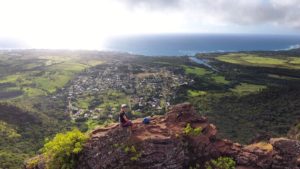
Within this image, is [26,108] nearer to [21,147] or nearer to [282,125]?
[21,147]

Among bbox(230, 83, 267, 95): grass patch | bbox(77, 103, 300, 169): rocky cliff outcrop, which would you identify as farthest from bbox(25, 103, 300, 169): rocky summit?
bbox(230, 83, 267, 95): grass patch

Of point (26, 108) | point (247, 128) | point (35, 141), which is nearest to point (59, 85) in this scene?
point (26, 108)

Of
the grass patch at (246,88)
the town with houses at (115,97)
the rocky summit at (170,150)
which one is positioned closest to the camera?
the rocky summit at (170,150)

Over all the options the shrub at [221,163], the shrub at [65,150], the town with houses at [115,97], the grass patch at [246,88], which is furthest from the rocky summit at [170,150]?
the grass patch at [246,88]

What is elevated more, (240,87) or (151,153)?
(151,153)

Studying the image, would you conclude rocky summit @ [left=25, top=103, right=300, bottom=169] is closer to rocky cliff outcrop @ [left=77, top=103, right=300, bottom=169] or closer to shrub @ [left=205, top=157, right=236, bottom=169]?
rocky cliff outcrop @ [left=77, top=103, right=300, bottom=169]

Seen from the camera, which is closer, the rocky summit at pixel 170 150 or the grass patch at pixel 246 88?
the rocky summit at pixel 170 150

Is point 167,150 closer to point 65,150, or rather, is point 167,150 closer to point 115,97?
point 65,150

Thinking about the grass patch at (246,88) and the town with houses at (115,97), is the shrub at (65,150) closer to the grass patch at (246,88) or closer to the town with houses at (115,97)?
the town with houses at (115,97)
